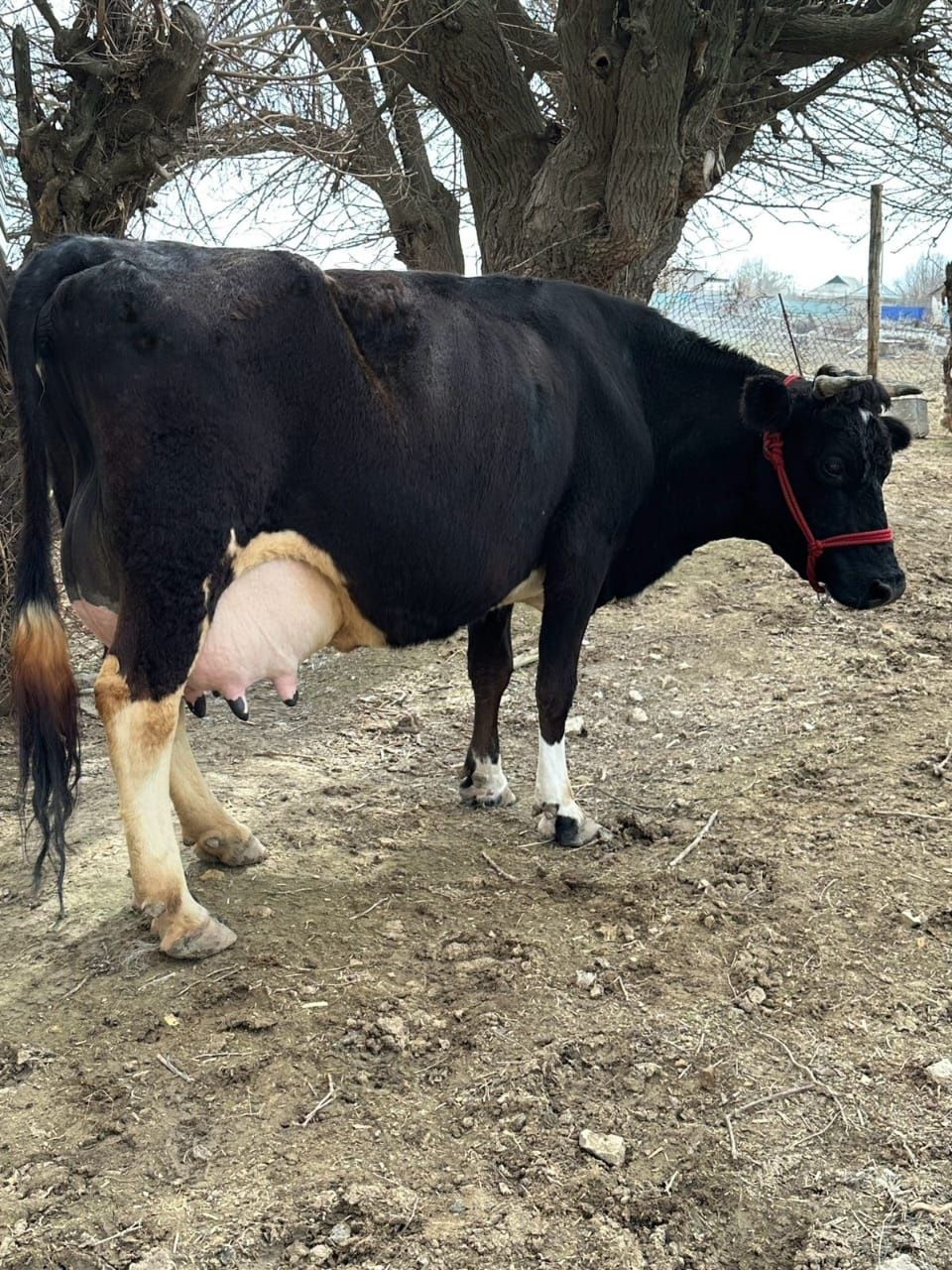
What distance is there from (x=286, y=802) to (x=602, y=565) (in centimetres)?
170

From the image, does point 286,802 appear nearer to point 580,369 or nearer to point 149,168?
Result: point 580,369

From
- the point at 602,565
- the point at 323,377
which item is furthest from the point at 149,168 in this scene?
the point at 602,565

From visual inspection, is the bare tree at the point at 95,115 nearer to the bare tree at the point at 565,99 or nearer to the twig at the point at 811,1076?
the bare tree at the point at 565,99

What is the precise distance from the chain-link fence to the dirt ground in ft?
24.3

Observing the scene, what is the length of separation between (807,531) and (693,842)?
1.42 meters

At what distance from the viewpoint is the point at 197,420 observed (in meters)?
3.29

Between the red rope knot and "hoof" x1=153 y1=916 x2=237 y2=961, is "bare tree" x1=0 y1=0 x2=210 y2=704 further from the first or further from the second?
the red rope knot

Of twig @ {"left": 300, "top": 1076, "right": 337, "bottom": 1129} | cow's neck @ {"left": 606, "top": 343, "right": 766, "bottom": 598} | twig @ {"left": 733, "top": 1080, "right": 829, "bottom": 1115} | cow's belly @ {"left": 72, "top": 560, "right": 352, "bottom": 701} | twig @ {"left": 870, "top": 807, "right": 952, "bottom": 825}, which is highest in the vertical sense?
cow's neck @ {"left": 606, "top": 343, "right": 766, "bottom": 598}

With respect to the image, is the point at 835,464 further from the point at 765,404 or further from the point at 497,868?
the point at 497,868

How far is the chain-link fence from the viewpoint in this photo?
560 inches

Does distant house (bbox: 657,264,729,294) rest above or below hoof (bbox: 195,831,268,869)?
above

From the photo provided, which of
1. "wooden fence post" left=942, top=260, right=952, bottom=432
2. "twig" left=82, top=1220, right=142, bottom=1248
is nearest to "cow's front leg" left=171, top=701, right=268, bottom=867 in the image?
"twig" left=82, top=1220, right=142, bottom=1248

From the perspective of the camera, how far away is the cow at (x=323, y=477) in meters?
3.29

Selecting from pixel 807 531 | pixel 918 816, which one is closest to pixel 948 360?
pixel 807 531
